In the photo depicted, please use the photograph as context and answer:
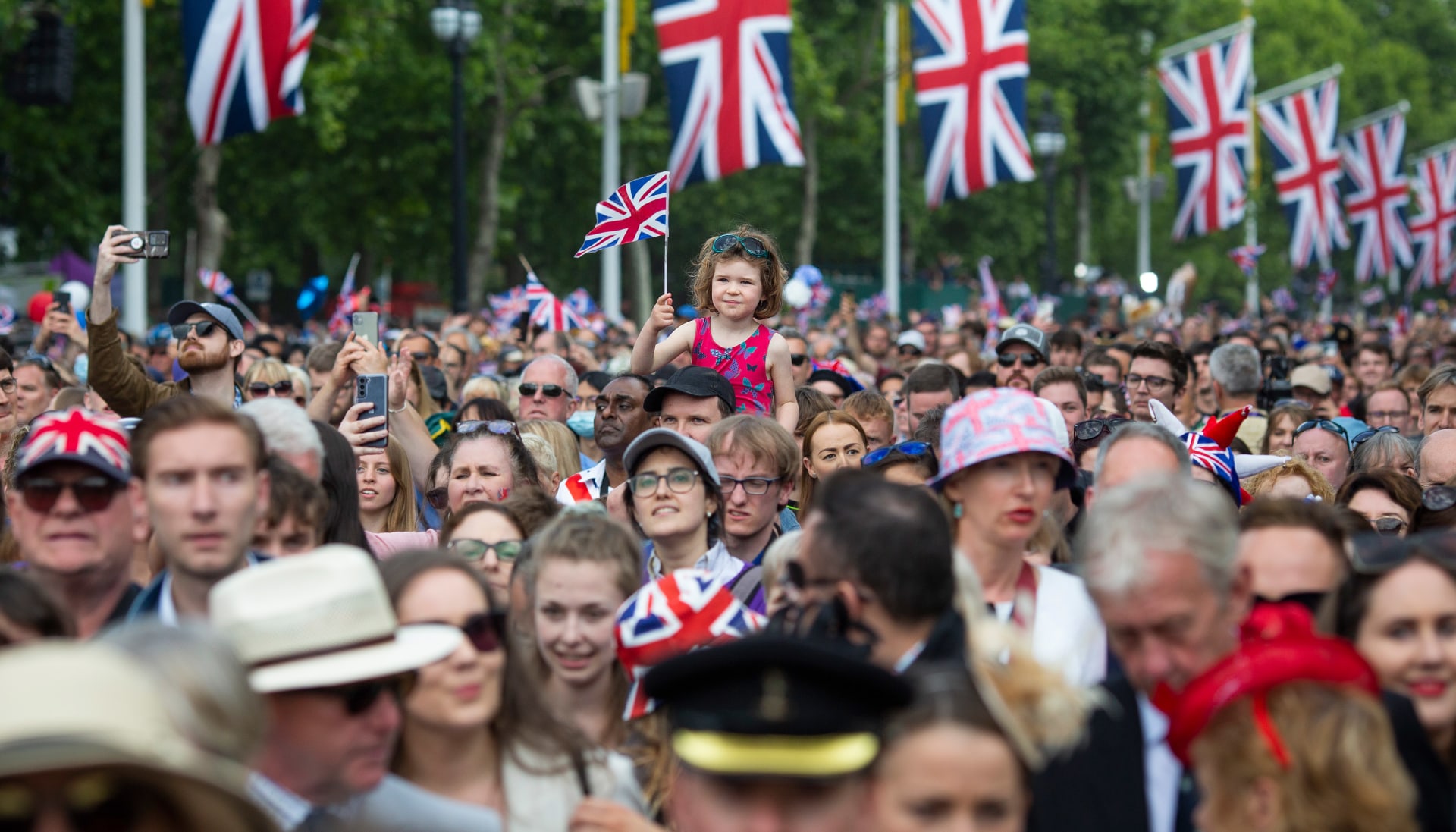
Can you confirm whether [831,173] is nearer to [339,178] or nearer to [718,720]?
[339,178]

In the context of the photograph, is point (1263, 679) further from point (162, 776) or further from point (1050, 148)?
point (1050, 148)

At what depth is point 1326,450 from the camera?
905 centimetres

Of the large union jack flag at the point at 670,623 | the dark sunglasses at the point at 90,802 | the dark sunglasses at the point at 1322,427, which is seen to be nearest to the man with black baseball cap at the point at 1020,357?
the dark sunglasses at the point at 1322,427

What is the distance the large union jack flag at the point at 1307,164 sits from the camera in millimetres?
37062

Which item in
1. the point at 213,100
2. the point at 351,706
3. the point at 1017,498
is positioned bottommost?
the point at 351,706

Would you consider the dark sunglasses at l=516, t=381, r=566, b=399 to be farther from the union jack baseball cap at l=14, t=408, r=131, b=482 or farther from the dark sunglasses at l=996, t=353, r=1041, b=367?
the union jack baseball cap at l=14, t=408, r=131, b=482

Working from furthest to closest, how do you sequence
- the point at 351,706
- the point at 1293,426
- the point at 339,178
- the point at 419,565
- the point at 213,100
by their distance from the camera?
the point at 339,178 < the point at 213,100 < the point at 1293,426 < the point at 419,565 < the point at 351,706

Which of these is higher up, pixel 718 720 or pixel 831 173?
pixel 831 173

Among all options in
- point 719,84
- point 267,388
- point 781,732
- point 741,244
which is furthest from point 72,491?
point 719,84

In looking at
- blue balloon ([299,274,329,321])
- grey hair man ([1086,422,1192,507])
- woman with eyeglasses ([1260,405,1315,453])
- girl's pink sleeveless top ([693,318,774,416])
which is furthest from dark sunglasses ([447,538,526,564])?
blue balloon ([299,274,329,321])

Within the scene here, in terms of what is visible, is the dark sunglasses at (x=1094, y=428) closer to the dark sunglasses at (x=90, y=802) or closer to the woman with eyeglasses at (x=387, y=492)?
the woman with eyeglasses at (x=387, y=492)

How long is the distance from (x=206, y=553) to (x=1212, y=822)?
7.58ft

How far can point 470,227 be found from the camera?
3781 centimetres

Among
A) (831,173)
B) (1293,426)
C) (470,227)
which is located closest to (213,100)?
(1293,426)
